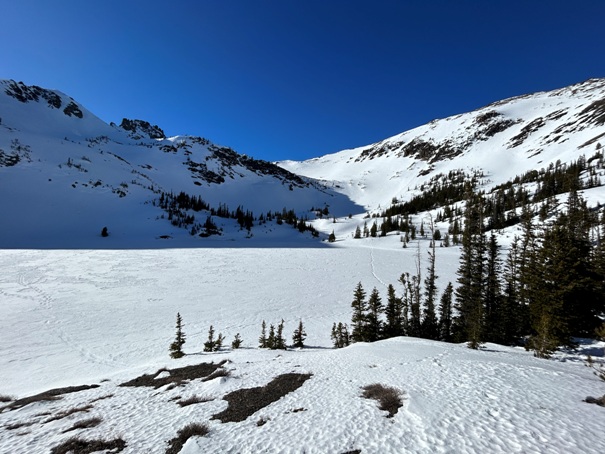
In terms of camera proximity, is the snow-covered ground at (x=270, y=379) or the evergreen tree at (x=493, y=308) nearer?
the snow-covered ground at (x=270, y=379)

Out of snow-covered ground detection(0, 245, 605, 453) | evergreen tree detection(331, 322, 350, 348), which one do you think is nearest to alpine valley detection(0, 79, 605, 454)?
snow-covered ground detection(0, 245, 605, 453)

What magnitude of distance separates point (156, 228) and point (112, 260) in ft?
145

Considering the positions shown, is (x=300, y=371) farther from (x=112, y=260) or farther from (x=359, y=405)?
(x=112, y=260)

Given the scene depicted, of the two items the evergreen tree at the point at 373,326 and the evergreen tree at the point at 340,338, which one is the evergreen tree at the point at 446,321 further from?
the evergreen tree at the point at 340,338

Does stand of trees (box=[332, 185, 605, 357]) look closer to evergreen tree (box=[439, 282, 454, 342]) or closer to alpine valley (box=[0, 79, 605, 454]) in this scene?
evergreen tree (box=[439, 282, 454, 342])

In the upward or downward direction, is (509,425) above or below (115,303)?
above

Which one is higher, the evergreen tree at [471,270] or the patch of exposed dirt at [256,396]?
the evergreen tree at [471,270]

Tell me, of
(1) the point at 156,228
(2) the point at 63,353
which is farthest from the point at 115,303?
(1) the point at 156,228

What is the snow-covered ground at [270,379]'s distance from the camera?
21.2 feet

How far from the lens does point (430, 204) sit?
168625 millimetres

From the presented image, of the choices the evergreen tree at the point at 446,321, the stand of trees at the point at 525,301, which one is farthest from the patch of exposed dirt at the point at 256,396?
the evergreen tree at the point at 446,321

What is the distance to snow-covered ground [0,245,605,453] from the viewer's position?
6.48 metres

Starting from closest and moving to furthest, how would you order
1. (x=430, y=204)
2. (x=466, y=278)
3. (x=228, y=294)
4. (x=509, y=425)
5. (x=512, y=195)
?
(x=509, y=425), (x=466, y=278), (x=228, y=294), (x=512, y=195), (x=430, y=204)

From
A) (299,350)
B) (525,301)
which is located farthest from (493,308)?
(299,350)
